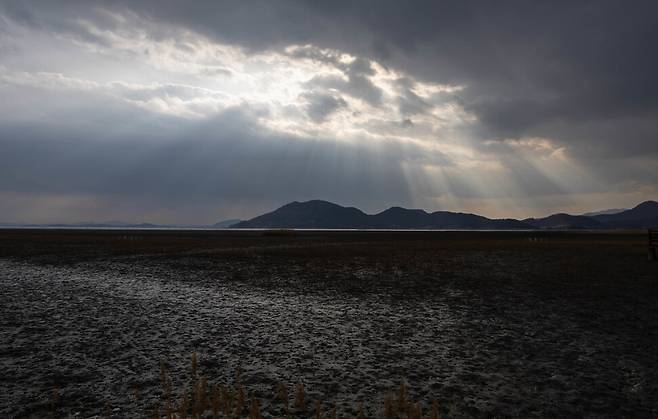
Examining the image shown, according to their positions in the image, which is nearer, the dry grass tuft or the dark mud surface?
the dry grass tuft

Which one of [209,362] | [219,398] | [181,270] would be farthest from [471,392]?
[181,270]

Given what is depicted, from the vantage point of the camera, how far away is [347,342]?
36.7 ft

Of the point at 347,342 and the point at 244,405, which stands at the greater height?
the point at 244,405

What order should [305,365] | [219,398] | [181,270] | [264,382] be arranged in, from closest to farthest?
[219,398] < [264,382] < [305,365] < [181,270]

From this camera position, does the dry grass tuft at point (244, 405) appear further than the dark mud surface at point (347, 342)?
No

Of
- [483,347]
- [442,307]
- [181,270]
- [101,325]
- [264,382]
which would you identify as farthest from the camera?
[181,270]

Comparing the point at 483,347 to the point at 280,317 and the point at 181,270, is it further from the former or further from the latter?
the point at 181,270

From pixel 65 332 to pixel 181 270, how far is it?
16949 millimetres

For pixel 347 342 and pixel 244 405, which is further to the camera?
pixel 347 342

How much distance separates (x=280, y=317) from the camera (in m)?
14.4

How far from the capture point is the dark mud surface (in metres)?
7.43

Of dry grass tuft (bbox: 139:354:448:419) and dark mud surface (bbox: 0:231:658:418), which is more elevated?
dry grass tuft (bbox: 139:354:448:419)

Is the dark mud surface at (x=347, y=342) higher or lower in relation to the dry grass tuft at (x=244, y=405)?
lower

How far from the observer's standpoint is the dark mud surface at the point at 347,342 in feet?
24.4
